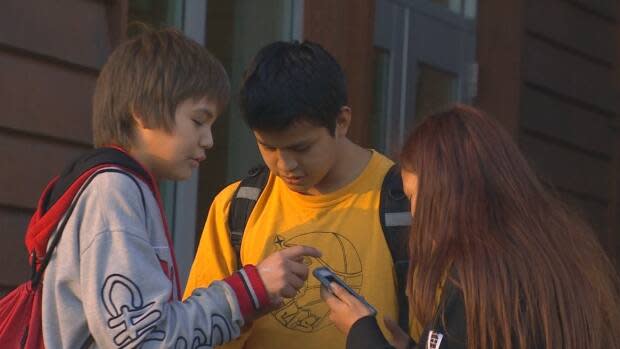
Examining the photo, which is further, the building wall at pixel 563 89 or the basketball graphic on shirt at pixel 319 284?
the building wall at pixel 563 89

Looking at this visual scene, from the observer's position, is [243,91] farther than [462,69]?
No

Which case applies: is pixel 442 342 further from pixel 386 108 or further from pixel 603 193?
pixel 603 193

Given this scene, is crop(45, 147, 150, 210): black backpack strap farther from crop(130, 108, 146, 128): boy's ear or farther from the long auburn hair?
the long auburn hair

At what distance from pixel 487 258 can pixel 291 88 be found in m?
0.86

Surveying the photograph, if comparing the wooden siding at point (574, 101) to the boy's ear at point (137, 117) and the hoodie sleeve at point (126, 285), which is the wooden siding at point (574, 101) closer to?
the boy's ear at point (137, 117)

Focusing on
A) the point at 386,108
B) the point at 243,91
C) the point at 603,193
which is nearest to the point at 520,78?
the point at 386,108

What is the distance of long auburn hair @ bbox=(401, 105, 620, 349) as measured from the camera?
287 centimetres

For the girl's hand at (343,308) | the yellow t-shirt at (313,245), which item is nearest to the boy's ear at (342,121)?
the yellow t-shirt at (313,245)

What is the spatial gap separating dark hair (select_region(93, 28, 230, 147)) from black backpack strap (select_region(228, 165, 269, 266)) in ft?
1.69

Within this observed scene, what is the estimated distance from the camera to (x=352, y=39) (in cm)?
627

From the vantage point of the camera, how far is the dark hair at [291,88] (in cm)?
350

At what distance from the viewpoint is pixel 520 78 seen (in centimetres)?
786

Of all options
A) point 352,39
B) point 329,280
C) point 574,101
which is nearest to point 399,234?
point 329,280

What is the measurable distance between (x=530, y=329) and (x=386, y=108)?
4.63 m
